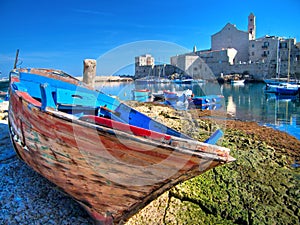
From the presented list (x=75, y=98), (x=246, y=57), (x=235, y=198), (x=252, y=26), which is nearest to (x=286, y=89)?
(x=235, y=198)

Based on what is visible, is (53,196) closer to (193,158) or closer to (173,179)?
(173,179)

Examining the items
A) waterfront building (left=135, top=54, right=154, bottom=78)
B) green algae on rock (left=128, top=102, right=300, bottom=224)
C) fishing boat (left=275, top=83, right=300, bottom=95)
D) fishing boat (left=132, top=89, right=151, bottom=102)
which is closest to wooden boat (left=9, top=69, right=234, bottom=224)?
green algae on rock (left=128, top=102, right=300, bottom=224)

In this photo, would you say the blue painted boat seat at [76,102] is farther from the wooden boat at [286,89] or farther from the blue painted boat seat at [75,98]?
the wooden boat at [286,89]

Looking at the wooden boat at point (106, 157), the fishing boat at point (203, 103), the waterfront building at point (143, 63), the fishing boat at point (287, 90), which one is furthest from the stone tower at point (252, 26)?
the wooden boat at point (106, 157)

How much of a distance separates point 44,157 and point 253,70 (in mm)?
53836

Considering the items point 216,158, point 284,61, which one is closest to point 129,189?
point 216,158

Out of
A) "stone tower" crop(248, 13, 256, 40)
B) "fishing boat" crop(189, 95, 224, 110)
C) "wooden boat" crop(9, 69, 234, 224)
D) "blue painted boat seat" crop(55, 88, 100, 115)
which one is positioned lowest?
"fishing boat" crop(189, 95, 224, 110)

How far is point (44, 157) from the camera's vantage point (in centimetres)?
314

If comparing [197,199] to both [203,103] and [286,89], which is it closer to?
[203,103]

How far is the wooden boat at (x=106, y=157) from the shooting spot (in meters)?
2.39

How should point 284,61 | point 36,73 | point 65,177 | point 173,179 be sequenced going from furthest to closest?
point 284,61 < point 36,73 < point 65,177 < point 173,179

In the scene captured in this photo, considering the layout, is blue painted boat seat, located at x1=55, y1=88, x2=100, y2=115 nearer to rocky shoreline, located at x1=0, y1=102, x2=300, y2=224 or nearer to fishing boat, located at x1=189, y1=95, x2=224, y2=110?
rocky shoreline, located at x1=0, y1=102, x2=300, y2=224

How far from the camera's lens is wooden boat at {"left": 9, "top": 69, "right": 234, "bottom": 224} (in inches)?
94.2

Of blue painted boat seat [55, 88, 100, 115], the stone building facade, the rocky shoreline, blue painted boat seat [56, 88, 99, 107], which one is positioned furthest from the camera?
the stone building facade
